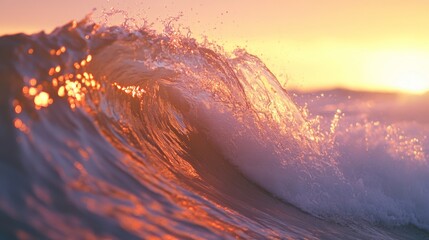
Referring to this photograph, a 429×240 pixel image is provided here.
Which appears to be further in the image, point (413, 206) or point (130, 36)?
point (413, 206)

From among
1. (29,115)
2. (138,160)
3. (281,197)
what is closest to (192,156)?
(281,197)

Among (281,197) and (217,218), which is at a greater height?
(281,197)

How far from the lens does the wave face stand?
3.89m

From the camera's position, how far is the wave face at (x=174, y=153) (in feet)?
12.8

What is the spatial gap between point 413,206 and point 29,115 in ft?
18.7

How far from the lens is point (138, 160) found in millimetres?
5648

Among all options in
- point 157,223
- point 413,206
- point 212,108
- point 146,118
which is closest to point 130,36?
point 146,118

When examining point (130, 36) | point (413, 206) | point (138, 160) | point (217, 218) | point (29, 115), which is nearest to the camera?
point (29, 115)

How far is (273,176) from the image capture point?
802cm

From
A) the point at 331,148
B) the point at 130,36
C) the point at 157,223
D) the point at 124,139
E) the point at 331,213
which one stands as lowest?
the point at 157,223

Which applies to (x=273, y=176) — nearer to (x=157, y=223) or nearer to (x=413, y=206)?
(x=413, y=206)

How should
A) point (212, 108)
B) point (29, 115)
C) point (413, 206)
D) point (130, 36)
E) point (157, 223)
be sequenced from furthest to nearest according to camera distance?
point (212, 108) → point (413, 206) → point (130, 36) → point (29, 115) → point (157, 223)

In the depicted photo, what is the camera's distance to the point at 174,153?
7.49m

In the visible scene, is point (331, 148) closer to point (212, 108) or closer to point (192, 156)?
point (212, 108)
